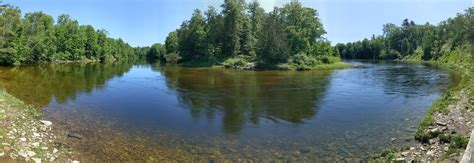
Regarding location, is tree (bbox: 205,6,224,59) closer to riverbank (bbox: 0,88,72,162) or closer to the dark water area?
the dark water area

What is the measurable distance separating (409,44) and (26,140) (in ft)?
500

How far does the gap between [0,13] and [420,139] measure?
66276 mm

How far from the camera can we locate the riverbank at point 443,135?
1134 cm

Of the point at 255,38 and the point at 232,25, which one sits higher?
the point at 232,25

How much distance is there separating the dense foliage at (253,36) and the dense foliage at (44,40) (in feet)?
103

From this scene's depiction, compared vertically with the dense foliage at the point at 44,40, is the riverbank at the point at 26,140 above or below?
below

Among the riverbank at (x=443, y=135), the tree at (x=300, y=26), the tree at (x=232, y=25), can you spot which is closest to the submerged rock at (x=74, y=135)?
the riverbank at (x=443, y=135)

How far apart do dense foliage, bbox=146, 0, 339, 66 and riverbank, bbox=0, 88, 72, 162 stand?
2297 inches

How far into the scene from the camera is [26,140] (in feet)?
41.3

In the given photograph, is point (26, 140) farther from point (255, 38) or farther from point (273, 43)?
point (255, 38)

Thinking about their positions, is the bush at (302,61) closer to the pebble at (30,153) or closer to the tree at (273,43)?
the tree at (273,43)

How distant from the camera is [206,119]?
19.8 m

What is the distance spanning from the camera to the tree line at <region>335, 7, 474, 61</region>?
359ft

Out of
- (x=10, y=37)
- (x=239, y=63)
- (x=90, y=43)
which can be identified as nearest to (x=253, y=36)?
(x=239, y=63)
